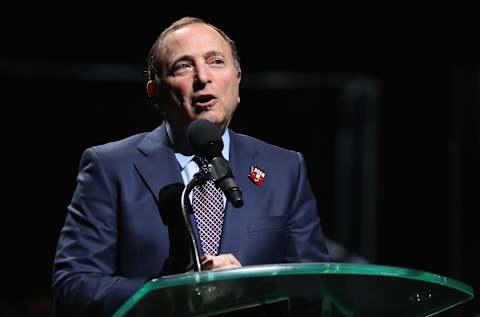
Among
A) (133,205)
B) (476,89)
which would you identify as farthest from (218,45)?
(476,89)

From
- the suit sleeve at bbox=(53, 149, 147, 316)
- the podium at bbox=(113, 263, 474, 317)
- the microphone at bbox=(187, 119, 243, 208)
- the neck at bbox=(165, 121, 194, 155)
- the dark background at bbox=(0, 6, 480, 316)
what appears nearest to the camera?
the podium at bbox=(113, 263, 474, 317)

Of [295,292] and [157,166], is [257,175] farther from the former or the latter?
[295,292]

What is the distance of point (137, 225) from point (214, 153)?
0.80 feet

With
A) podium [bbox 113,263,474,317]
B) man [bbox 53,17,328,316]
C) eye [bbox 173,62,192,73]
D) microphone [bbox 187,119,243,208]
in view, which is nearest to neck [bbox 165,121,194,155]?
man [bbox 53,17,328,316]

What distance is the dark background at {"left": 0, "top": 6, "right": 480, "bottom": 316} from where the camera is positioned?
11.6ft

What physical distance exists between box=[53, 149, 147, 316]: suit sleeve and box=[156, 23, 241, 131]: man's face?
19 cm

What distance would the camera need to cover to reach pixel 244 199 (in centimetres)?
150

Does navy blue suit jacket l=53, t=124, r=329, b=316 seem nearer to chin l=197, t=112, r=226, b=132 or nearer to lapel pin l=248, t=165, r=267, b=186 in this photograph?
lapel pin l=248, t=165, r=267, b=186

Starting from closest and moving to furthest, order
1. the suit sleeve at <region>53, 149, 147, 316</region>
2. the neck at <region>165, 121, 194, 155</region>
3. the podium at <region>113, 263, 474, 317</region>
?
the podium at <region>113, 263, 474, 317</region>
the suit sleeve at <region>53, 149, 147, 316</region>
the neck at <region>165, 121, 194, 155</region>

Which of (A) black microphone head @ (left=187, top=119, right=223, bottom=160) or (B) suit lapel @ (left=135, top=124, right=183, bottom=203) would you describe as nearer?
(A) black microphone head @ (left=187, top=119, right=223, bottom=160)

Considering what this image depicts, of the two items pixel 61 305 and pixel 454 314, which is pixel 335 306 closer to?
pixel 61 305

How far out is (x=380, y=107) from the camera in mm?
3887

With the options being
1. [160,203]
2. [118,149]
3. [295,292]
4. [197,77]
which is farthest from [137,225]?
[295,292]

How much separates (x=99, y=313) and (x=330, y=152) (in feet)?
9.06
